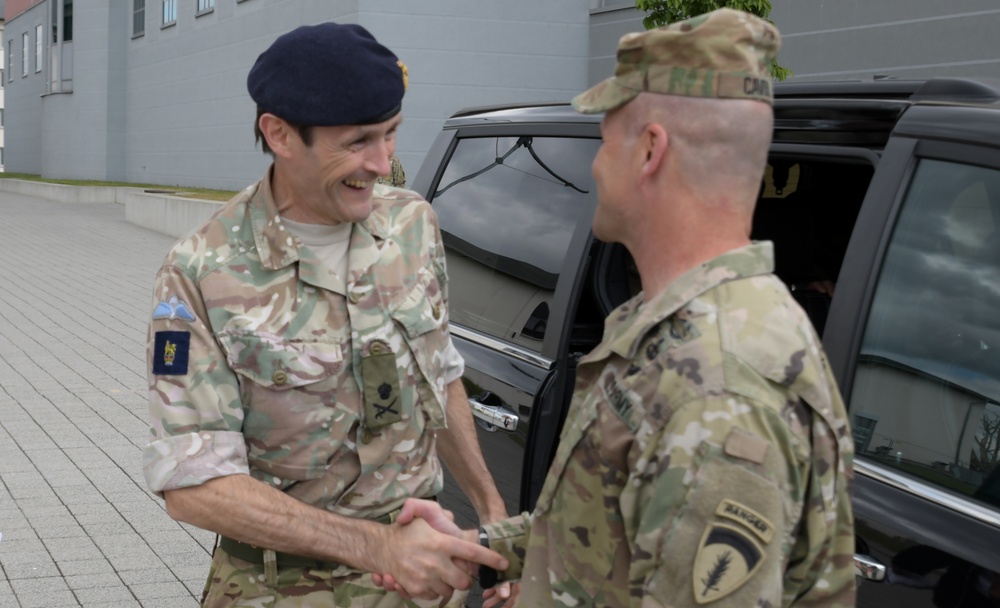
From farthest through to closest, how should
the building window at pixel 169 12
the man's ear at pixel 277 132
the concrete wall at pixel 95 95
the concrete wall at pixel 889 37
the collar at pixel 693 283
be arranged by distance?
the concrete wall at pixel 95 95 < the building window at pixel 169 12 < the concrete wall at pixel 889 37 < the man's ear at pixel 277 132 < the collar at pixel 693 283

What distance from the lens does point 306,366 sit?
2.30 meters

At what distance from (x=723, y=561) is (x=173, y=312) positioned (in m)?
1.26

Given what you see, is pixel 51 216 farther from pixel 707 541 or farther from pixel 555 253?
pixel 707 541

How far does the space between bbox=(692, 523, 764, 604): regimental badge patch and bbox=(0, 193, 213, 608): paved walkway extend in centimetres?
376

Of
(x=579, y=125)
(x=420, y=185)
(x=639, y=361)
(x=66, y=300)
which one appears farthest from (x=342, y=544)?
(x=66, y=300)

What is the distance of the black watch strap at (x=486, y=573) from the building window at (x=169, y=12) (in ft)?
108

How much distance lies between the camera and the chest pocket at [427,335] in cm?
246

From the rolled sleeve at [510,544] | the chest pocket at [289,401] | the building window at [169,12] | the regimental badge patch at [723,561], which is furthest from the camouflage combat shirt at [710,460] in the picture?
the building window at [169,12]

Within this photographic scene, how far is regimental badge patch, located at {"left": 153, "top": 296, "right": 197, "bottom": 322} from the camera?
87.5 inches

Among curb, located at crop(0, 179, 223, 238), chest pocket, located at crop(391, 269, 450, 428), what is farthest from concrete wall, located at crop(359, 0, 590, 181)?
chest pocket, located at crop(391, 269, 450, 428)

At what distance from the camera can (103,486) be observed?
6254 millimetres

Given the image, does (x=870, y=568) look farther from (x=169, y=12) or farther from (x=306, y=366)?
(x=169, y=12)

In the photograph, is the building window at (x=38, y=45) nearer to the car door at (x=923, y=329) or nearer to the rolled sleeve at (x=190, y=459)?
the rolled sleeve at (x=190, y=459)

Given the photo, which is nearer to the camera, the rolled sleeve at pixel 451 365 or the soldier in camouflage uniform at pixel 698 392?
the soldier in camouflage uniform at pixel 698 392
